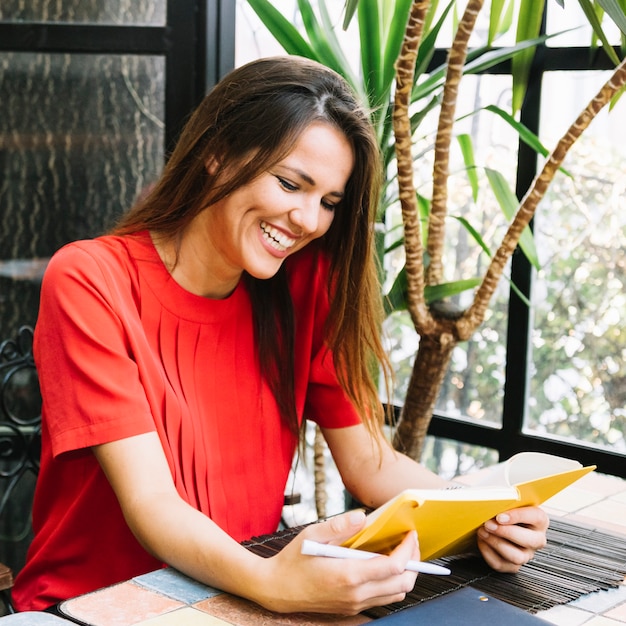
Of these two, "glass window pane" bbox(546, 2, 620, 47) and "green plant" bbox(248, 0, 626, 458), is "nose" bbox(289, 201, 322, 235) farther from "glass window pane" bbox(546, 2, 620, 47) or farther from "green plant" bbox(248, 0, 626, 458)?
"glass window pane" bbox(546, 2, 620, 47)

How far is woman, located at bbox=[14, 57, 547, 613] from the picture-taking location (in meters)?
1.28

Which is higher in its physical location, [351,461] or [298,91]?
[298,91]

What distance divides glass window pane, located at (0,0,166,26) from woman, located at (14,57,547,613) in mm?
1066

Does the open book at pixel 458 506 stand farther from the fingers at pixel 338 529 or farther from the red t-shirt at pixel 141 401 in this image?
the red t-shirt at pixel 141 401

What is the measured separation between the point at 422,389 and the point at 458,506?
3.48ft

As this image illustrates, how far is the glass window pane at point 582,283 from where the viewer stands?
2318mm

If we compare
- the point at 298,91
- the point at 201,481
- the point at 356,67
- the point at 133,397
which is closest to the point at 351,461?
the point at 201,481

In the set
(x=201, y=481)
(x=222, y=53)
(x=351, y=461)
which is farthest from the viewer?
(x=222, y=53)

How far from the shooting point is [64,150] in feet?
8.36

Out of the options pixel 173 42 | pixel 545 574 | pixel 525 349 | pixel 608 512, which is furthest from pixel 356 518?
pixel 173 42

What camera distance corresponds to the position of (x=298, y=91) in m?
1.50

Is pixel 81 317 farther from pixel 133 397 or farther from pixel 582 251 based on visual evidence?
pixel 582 251

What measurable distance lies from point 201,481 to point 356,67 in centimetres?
168

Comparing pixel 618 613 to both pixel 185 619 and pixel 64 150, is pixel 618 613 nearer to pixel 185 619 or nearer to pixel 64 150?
pixel 185 619
